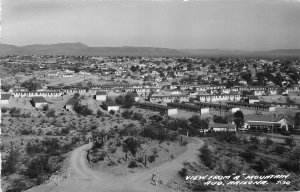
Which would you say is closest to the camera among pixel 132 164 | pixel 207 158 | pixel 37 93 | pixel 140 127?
pixel 132 164

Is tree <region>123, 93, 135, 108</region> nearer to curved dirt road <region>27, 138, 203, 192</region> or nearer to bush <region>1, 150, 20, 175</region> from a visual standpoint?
bush <region>1, 150, 20, 175</region>

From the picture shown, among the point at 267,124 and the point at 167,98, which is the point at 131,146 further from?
the point at 167,98

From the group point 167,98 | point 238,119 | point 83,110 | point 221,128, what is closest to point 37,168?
point 221,128

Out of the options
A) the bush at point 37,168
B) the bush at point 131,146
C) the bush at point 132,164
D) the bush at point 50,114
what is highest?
the bush at point 131,146

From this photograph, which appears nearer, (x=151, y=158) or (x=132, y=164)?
(x=132, y=164)

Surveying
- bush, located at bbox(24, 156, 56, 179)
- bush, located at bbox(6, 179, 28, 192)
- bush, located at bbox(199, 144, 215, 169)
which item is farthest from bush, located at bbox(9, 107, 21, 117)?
bush, located at bbox(199, 144, 215, 169)

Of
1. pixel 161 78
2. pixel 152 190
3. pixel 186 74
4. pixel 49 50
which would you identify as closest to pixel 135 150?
pixel 152 190

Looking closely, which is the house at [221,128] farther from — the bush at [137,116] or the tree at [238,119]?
the bush at [137,116]

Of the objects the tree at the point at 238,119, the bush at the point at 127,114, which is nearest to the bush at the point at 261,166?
the tree at the point at 238,119

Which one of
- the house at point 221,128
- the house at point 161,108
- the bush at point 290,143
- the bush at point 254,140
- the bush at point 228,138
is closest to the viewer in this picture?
the bush at point 290,143
